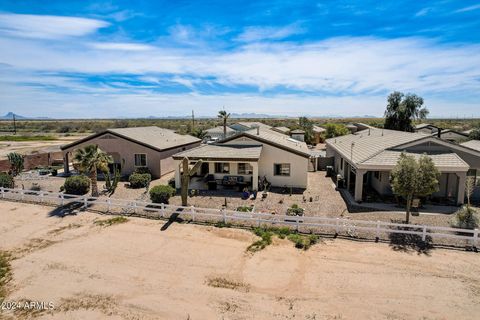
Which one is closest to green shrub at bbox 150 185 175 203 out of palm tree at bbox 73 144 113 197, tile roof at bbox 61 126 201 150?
palm tree at bbox 73 144 113 197

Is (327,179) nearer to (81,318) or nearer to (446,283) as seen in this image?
(446,283)

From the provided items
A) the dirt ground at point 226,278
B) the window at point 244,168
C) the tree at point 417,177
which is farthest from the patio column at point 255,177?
the tree at point 417,177

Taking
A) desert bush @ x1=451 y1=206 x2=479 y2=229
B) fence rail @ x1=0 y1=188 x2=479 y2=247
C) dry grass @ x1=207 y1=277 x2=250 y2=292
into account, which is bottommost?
dry grass @ x1=207 y1=277 x2=250 y2=292

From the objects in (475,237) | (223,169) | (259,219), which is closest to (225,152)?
(223,169)

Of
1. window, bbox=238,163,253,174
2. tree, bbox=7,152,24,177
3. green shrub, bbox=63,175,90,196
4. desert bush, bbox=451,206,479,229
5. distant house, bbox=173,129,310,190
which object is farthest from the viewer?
tree, bbox=7,152,24,177

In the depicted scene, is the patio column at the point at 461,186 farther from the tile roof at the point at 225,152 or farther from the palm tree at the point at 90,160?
the palm tree at the point at 90,160

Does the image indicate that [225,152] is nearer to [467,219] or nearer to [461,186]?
[467,219]

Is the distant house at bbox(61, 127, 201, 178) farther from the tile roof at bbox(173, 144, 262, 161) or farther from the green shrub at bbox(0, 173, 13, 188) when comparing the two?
the green shrub at bbox(0, 173, 13, 188)
